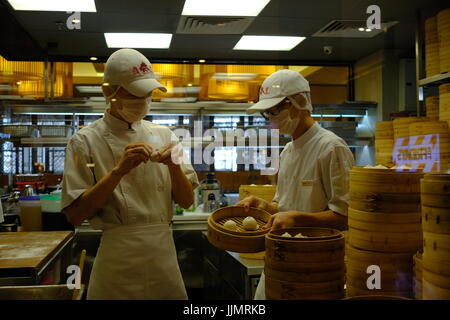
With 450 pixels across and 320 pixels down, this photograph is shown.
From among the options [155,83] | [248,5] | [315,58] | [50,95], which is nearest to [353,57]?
[315,58]

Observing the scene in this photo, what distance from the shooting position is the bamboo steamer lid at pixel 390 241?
1160 mm

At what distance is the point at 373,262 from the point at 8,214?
300cm

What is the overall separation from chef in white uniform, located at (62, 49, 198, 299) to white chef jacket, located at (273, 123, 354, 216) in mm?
395

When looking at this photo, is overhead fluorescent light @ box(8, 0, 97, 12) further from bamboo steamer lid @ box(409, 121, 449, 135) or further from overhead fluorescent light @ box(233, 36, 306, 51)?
bamboo steamer lid @ box(409, 121, 449, 135)

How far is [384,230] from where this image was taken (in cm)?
117

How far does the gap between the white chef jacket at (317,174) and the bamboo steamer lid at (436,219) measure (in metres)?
0.58

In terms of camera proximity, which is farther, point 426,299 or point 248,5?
point 248,5

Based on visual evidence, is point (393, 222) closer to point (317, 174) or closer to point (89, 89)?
point (317, 174)

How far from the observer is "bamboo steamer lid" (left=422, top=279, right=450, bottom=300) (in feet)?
3.00

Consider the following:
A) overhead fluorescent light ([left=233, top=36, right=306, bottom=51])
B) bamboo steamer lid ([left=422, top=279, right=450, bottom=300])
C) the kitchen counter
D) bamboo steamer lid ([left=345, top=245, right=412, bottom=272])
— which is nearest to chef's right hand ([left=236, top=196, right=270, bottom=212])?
bamboo steamer lid ([left=345, top=245, right=412, bottom=272])

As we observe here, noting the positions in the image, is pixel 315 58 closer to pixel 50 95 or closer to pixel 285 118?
pixel 50 95

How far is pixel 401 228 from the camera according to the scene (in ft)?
3.78

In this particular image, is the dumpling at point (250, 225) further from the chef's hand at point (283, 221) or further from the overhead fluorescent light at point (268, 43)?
the overhead fluorescent light at point (268, 43)

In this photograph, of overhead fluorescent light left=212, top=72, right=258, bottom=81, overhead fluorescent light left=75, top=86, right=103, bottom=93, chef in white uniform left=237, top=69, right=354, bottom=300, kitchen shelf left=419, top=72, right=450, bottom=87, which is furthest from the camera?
overhead fluorescent light left=212, top=72, right=258, bottom=81
